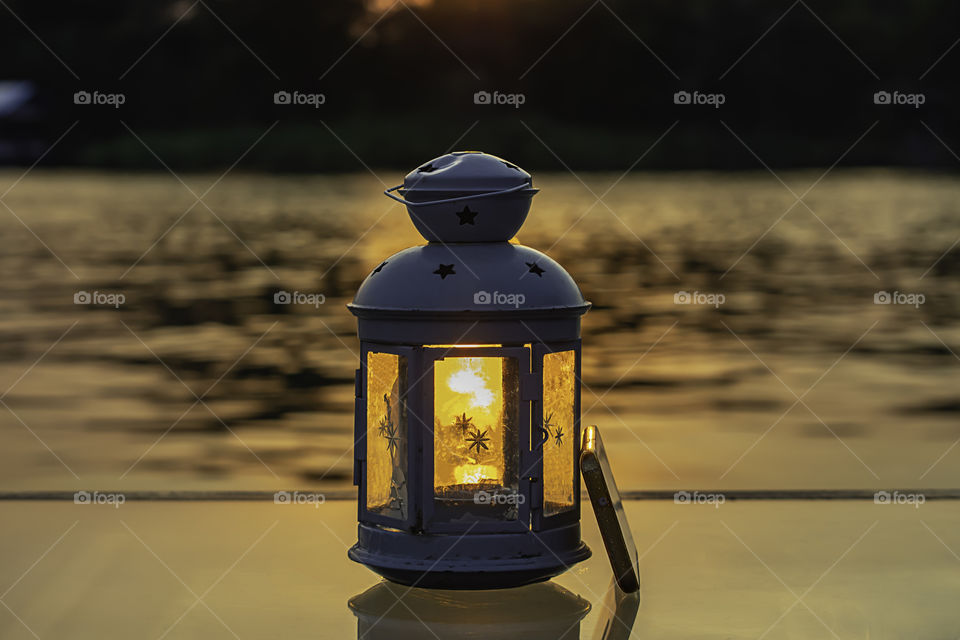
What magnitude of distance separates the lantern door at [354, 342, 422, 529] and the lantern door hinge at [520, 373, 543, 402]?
359mm

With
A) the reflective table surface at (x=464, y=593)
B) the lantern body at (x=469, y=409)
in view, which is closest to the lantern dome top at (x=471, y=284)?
the lantern body at (x=469, y=409)

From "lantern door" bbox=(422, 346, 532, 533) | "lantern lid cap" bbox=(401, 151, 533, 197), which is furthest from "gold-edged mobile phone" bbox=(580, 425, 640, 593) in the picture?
"lantern lid cap" bbox=(401, 151, 533, 197)

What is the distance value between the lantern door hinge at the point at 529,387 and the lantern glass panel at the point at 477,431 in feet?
0.48

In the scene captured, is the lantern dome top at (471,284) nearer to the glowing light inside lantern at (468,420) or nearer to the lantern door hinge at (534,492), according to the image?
the glowing light inside lantern at (468,420)

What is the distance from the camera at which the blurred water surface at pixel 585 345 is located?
851 centimetres

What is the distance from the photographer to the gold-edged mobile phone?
530 cm

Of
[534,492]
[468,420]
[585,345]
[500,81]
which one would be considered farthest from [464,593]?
[500,81]

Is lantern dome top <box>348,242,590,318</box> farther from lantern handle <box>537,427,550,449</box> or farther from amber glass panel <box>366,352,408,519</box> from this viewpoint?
lantern handle <box>537,427,550,449</box>

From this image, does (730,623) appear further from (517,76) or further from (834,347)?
(517,76)

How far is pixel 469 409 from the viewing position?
18.0 feet

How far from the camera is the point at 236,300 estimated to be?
16672 millimetres

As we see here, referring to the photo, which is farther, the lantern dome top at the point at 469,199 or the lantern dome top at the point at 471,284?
the lantern dome top at the point at 469,199

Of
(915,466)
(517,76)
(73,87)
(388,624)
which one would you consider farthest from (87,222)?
(73,87)

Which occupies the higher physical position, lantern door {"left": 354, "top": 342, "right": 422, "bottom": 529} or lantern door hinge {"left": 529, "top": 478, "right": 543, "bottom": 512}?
lantern door {"left": 354, "top": 342, "right": 422, "bottom": 529}
